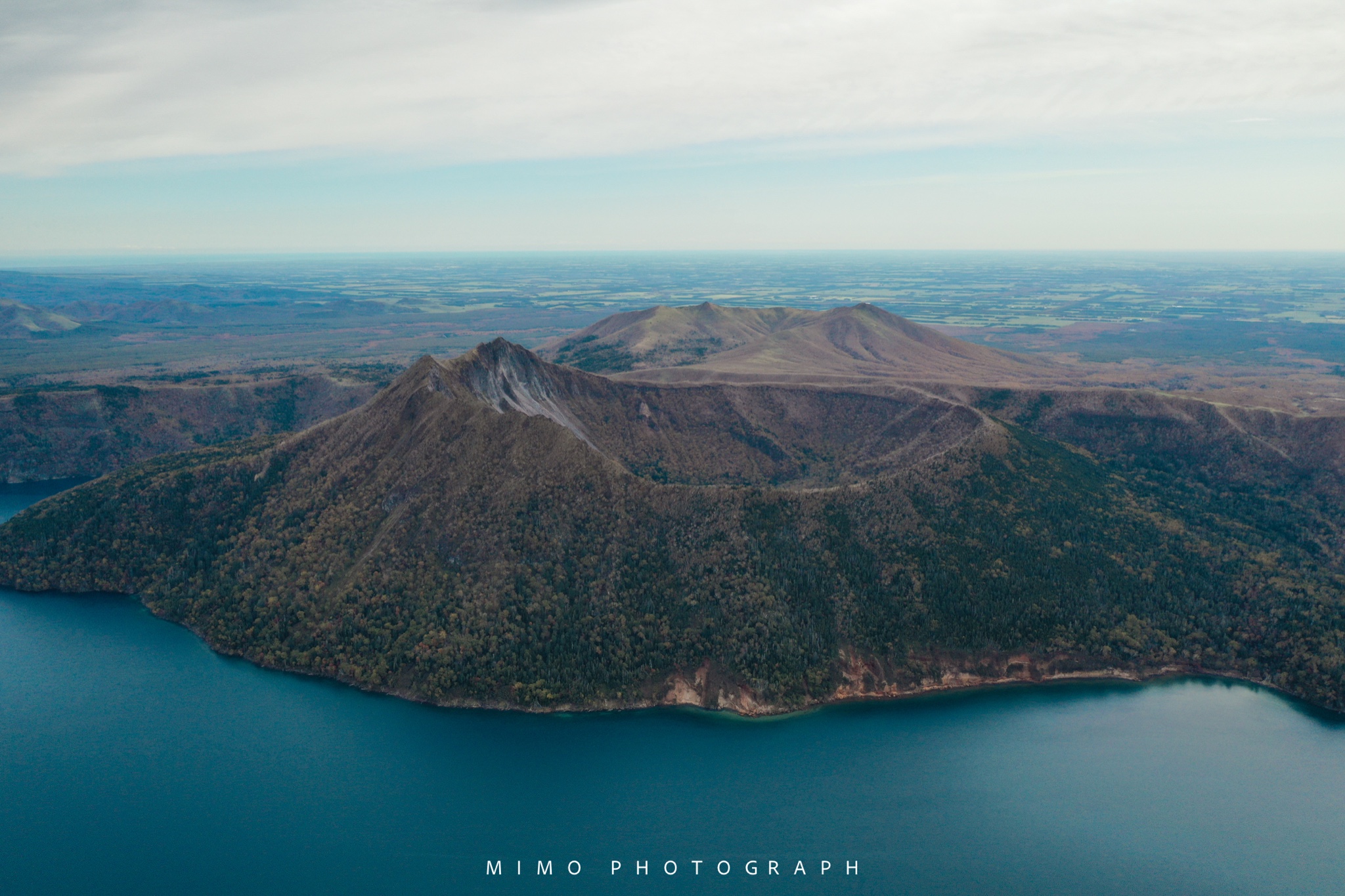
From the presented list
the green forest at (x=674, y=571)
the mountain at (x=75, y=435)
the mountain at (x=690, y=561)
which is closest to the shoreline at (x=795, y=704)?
the mountain at (x=690, y=561)

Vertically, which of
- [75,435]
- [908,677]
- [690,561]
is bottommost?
[908,677]

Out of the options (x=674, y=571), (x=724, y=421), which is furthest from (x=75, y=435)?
(x=674, y=571)

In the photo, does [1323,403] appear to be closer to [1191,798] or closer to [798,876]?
[1191,798]

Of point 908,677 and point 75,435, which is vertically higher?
point 75,435

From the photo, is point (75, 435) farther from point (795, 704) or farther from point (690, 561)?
point (795, 704)

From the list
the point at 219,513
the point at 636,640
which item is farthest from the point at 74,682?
the point at 636,640

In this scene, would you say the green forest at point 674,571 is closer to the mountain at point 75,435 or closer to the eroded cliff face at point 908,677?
the eroded cliff face at point 908,677

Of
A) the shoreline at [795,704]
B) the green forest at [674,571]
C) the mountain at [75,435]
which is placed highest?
the mountain at [75,435]

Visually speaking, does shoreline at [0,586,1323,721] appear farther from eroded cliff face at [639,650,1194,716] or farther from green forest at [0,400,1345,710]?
green forest at [0,400,1345,710]
